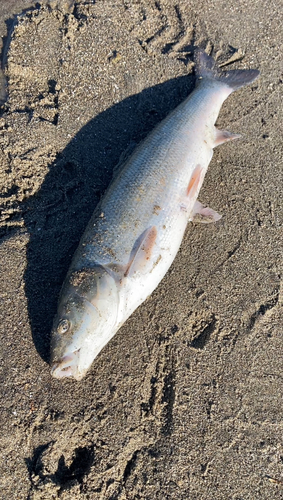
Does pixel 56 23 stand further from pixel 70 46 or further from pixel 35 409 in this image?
pixel 35 409

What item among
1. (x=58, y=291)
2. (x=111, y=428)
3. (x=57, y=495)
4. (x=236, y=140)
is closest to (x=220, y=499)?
(x=111, y=428)

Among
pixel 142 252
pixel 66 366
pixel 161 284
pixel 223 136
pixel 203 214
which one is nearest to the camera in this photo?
pixel 66 366

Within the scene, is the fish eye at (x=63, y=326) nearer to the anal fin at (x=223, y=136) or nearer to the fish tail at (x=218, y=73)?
the anal fin at (x=223, y=136)

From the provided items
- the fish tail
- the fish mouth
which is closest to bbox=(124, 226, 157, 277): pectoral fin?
the fish mouth

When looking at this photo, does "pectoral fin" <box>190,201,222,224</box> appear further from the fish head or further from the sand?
the fish head

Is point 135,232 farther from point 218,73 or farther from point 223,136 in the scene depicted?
point 218,73

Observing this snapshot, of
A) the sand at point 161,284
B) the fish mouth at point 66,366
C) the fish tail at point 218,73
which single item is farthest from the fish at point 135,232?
the fish tail at point 218,73

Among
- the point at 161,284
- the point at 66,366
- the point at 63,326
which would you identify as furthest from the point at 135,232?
the point at 66,366
